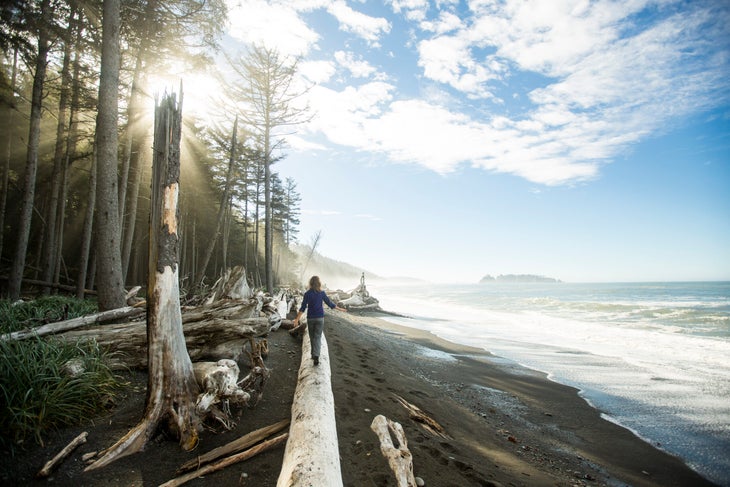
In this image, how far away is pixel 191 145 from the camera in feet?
62.4

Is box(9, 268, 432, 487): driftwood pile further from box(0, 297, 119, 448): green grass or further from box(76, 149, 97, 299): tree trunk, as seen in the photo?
box(76, 149, 97, 299): tree trunk

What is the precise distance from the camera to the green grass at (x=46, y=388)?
309 centimetres

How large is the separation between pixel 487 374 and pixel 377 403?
214 inches

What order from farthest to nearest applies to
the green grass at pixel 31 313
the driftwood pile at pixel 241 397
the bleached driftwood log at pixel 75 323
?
the green grass at pixel 31 313, the bleached driftwood log at pixel 75 323, the driftwood pile at pixel 241 397

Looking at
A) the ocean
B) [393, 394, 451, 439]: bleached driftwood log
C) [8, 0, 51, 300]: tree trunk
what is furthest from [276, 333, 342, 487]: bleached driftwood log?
[8, 0, 51, 300]: tree trunk

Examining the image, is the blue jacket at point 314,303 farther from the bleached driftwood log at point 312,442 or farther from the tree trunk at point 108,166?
the tree trunk at point 108,166

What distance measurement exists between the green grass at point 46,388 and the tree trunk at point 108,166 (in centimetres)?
318

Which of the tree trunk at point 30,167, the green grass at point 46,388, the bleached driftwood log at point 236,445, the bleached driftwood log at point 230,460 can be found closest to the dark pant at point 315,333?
the bleached driftwood log at point 236,445

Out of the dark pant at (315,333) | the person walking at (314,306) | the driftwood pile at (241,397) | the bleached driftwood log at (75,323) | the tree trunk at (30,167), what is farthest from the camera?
the tree trunk at (30,167)

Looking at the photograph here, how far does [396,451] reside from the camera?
324cm

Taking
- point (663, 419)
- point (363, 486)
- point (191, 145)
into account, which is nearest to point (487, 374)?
point (663, 419)

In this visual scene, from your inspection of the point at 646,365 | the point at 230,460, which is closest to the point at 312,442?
the point at 230,460

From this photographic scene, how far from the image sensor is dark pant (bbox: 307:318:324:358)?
571 cm

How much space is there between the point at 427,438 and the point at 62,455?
3852 millimetres
